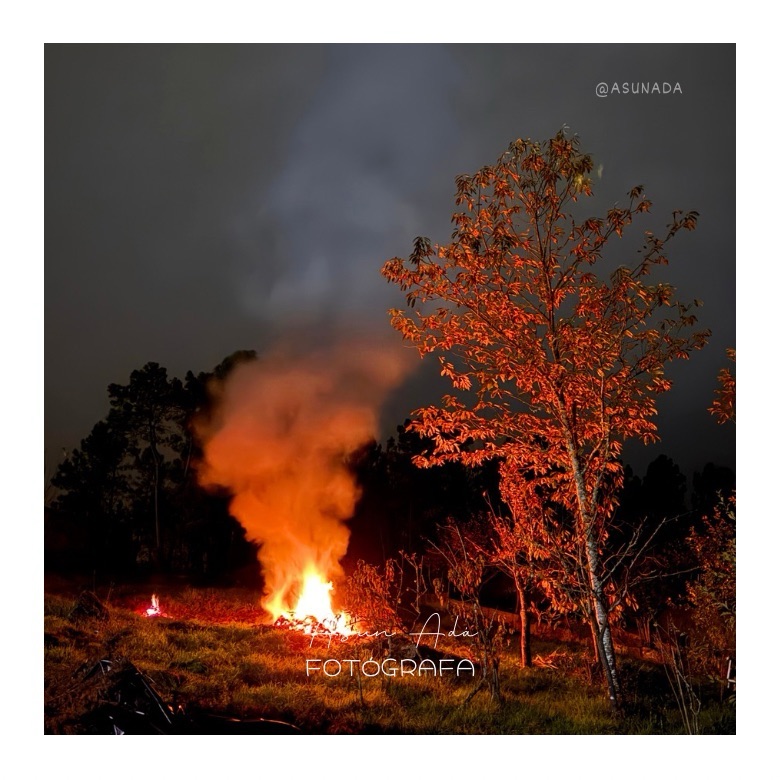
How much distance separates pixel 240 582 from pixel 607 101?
5956 mm

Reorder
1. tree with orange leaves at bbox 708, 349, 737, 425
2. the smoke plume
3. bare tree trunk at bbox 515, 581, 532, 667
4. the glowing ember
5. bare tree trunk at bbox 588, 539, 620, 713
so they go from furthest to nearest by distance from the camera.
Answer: the glowing ember
the smoke plume
bare tree trunk at bbox 515, 581, 532, 667
tree with orange leaves at bbox 708, 349, 737, 425
bare tree trunk at bbox 588, 539, 620, 713

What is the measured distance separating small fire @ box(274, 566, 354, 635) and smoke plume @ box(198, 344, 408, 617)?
0.31 feet

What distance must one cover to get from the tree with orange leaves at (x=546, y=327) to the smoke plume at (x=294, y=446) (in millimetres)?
629

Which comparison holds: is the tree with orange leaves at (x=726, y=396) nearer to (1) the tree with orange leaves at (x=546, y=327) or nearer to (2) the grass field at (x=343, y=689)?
(1) the tree with orange leaves at (x=546, y=327)

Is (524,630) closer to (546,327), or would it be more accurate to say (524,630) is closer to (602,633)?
(602,633)

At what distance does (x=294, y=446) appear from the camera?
6875 millimetres

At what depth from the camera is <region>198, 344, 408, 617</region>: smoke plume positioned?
259 inches

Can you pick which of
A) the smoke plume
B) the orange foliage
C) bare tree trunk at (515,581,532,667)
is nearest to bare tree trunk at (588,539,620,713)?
the orange foliage

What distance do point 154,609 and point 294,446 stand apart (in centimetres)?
222

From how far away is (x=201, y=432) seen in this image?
22.6 ft

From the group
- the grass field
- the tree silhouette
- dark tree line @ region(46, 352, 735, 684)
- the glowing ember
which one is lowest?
the grass field

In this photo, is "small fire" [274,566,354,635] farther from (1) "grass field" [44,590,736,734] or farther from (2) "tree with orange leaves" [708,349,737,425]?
(2) "tree with orange leaves" [708,349,737,425]
